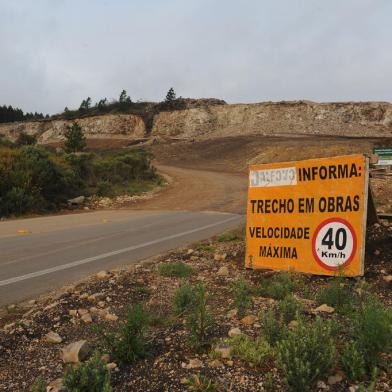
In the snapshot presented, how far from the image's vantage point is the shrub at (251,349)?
10.8 feet

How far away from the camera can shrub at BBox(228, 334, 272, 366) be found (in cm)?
329

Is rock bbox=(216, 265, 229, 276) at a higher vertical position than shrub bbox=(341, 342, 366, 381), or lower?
lower

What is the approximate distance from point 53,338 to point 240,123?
63.0 m

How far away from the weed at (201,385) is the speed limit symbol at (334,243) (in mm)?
3162

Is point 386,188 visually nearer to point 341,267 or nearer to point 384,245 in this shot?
point 384,245

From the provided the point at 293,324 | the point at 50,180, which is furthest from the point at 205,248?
the point at 50,180

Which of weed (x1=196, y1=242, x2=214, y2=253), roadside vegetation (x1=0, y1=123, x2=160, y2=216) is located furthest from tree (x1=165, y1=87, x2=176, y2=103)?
weed (x1=196, y1=242, x2=214, y2=253)

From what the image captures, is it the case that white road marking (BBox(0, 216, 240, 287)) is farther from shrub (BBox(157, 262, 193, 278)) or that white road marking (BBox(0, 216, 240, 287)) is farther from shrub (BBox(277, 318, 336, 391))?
shrub (BBox(277, 318, 336, 391))

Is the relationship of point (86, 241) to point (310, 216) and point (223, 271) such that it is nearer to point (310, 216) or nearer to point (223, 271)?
point (223, 271)

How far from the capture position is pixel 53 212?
17828 mm

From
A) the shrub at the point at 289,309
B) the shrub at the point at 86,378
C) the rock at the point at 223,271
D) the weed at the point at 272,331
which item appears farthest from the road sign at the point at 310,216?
the shrub at the point at 86,378

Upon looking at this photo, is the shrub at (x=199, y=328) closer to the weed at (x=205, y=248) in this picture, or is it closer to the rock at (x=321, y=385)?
the rock at (x=321, y=385)

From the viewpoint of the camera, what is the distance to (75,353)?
3484 millimetres

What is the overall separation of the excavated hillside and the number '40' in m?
53.7
